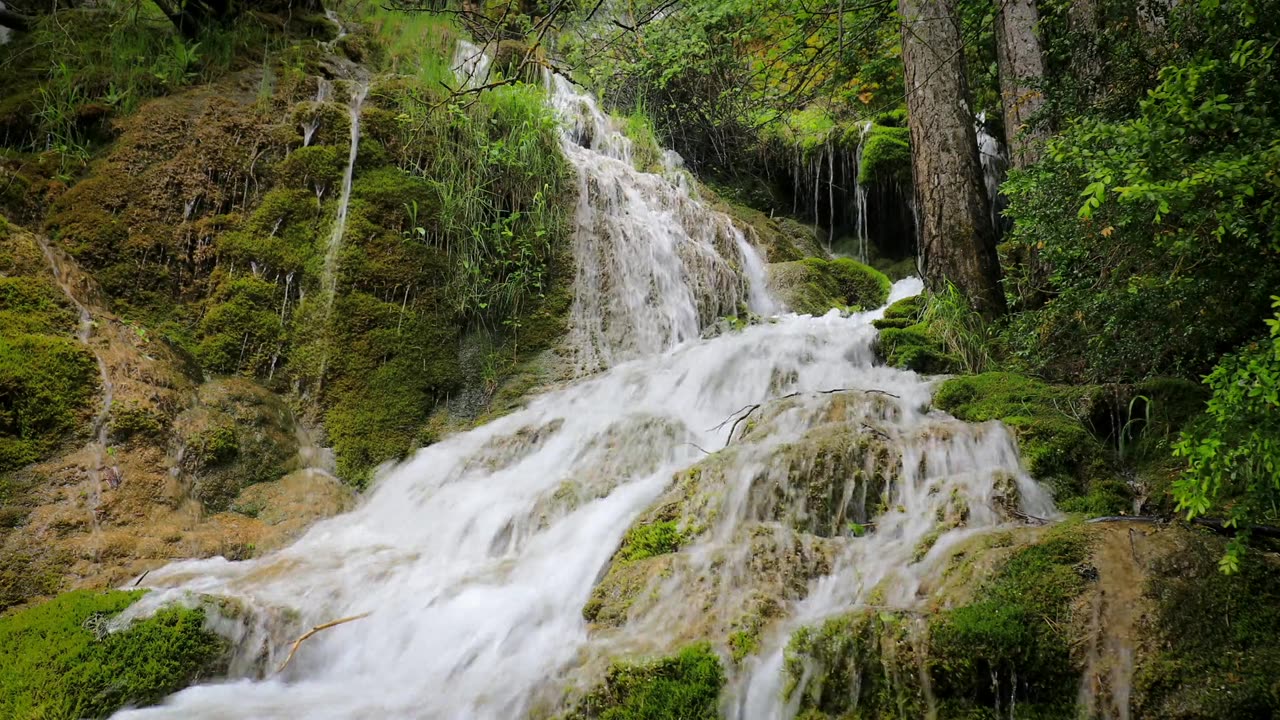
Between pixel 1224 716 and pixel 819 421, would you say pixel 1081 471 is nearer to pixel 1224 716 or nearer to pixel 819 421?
pixel 819 421

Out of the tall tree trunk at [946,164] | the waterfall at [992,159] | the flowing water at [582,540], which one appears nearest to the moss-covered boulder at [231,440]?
the flowing water at [582,540]

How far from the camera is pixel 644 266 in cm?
729

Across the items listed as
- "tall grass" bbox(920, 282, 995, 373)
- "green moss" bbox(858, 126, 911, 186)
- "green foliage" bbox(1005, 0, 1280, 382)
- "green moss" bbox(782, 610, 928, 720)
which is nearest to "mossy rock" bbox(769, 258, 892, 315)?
"green moss" bbox(858, 126, 911, 186)

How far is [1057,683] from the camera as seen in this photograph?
7.13 ft

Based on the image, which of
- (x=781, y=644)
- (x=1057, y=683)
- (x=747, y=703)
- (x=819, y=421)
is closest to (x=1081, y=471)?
(x=819, y=421)

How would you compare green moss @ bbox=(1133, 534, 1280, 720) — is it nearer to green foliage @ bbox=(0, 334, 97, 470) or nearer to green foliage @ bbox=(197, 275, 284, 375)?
green foliage @ bbox=(0, 334, 97, 470)

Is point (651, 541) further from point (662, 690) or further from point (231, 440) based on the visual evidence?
point (231, 440)

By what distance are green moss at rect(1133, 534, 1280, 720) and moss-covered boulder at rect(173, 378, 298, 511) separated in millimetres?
5004

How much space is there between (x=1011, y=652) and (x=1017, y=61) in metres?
5.24

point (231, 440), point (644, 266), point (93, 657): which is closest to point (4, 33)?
point (231, 440)

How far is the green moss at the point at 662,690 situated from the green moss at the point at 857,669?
0.27 m

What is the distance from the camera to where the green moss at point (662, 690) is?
2354mm

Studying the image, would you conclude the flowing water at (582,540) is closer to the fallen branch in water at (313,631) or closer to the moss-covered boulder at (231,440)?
the fallen branch in water at (313,631)

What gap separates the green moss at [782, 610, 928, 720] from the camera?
7.36 ft
